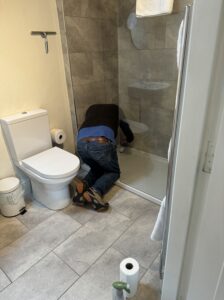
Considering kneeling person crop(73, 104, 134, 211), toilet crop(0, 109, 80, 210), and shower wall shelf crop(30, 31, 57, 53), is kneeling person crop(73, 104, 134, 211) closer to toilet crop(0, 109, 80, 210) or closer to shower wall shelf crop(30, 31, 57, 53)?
toilet crop(0, 109, 80, 210)

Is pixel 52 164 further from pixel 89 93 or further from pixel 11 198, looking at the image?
pixel 89 93

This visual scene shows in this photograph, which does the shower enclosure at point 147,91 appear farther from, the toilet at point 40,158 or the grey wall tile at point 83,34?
the toilet at point 40,158

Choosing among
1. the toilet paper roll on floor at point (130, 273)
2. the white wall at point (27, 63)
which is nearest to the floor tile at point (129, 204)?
the toilet paper roll on floor at point (130, 273)

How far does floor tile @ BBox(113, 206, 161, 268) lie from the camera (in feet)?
4.97

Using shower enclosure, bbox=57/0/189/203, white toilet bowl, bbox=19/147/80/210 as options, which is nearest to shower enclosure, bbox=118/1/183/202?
shower enclosure, bbox=57/0/189/203

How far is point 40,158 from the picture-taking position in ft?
6.29

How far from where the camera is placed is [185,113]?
70 cm

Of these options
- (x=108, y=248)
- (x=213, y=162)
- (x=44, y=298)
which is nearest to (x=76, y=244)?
(x=108, y=248)

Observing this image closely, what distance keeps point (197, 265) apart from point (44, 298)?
0.95 metres

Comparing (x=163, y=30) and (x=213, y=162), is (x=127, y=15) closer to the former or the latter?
(x=163, y=30)

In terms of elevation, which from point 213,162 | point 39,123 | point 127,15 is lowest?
point 39,123

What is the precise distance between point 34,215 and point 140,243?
973 mm

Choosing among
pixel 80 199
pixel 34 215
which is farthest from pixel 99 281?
pixel 34 215

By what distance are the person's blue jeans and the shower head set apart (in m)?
1.43
